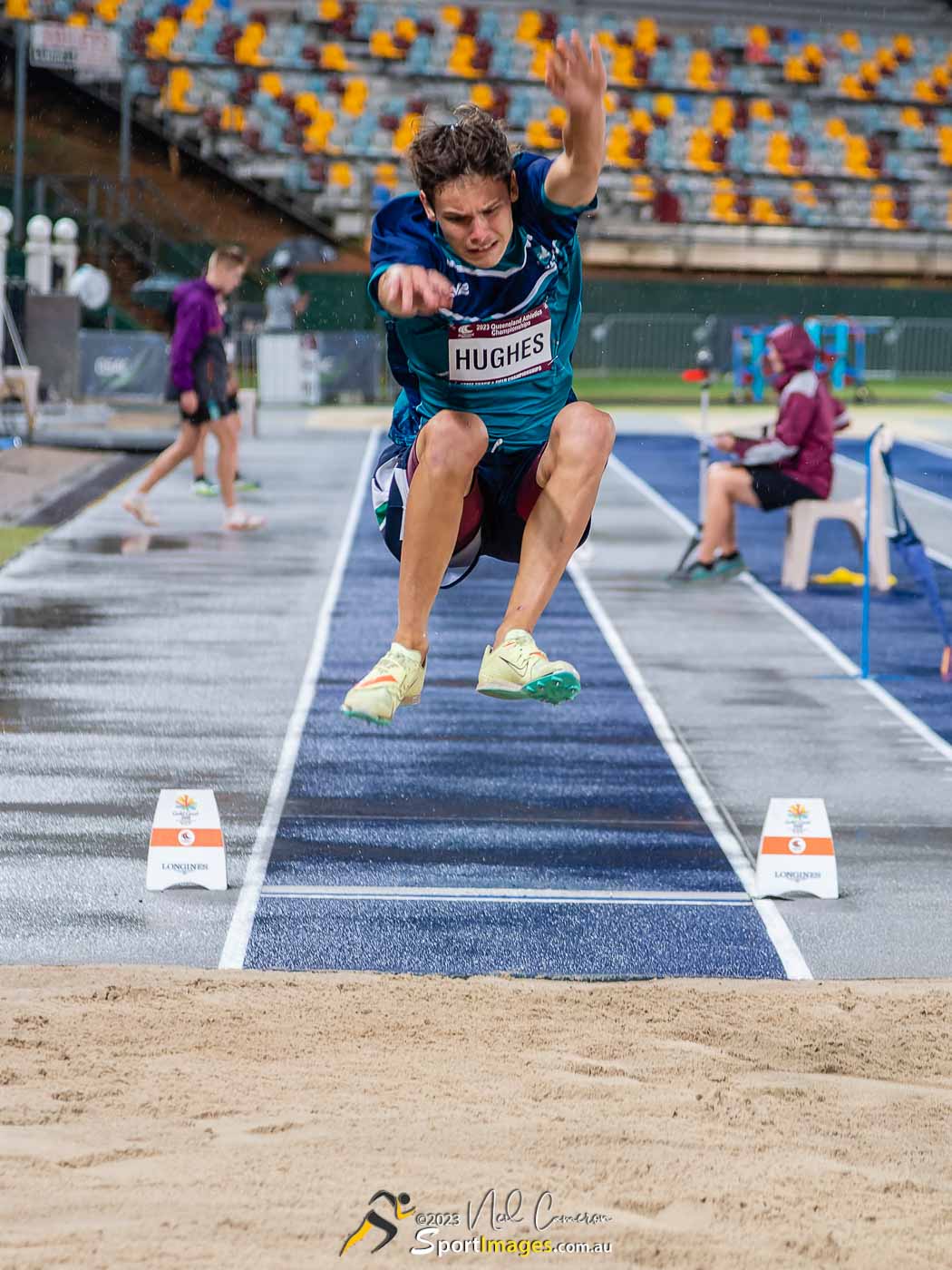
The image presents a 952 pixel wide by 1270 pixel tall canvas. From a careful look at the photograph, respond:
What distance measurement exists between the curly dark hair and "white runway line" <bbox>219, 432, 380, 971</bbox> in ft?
8.88

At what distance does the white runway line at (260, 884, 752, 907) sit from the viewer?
640 centimetres

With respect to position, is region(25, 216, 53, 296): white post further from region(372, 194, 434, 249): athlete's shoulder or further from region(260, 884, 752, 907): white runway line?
region(372, 194, 434, 249): athlete's shoulder

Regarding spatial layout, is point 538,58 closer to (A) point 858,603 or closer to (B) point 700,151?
(B) point 700,151

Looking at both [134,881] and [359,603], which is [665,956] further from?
[359,603]

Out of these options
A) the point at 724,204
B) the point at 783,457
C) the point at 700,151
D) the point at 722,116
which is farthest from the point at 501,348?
the point at 722,116

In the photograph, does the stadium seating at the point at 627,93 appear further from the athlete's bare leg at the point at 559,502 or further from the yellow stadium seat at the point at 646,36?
the athlete's bare leg at the point at 559,502

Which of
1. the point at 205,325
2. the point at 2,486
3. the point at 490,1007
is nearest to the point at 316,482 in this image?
the point at 2,486

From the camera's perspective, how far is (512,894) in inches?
255

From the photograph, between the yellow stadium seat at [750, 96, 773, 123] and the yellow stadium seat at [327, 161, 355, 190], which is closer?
the yellow stadium seat at [327, 161, 355, 190]

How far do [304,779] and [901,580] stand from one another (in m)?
6.98

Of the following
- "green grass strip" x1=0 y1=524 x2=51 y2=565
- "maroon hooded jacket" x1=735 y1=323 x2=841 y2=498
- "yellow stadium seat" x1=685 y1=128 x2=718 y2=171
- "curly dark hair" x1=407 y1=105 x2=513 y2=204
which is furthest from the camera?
"yellow stadium seat" x1=685 y1=128 x2=718 y2=171

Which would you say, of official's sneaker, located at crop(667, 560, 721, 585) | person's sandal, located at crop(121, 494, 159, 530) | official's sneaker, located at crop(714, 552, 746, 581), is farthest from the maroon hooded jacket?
person's sandal, located at crop(121, 494, 159, 530)

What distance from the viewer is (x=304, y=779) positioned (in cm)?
790

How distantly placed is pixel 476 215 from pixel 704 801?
3.92 meters
